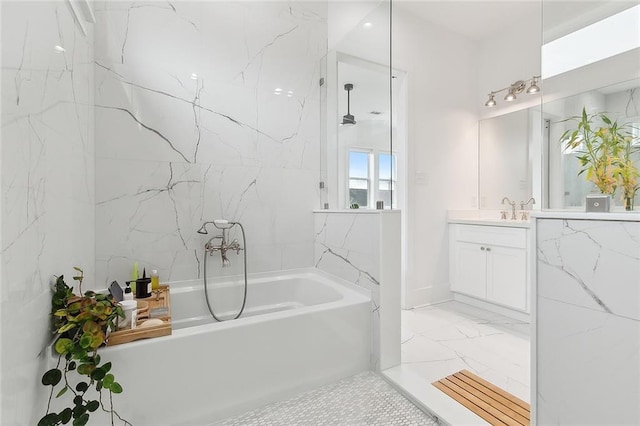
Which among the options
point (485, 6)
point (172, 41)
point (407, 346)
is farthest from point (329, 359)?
point (485, 6)

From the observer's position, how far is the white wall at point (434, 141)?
9.51 feet

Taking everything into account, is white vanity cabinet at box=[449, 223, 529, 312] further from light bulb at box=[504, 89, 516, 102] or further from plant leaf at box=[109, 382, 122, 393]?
plant leaf at box=[109, 382, 122, 393]

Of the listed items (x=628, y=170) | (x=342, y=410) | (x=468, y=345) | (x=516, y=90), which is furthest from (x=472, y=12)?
(x=342, y=410)

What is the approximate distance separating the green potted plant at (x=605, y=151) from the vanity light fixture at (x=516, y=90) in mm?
2231

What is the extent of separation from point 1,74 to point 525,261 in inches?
124

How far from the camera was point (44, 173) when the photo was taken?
999 mm

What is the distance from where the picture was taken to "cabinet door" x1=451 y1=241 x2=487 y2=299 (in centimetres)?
280

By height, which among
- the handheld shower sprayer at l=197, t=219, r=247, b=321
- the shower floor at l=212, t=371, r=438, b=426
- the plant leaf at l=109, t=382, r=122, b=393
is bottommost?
the shower floor at l=212, t=371, r=438, b=426

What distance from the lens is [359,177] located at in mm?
2328

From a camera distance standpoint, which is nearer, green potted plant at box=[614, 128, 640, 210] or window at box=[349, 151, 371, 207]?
green potted plant at box=[614, 128, 640, 210]

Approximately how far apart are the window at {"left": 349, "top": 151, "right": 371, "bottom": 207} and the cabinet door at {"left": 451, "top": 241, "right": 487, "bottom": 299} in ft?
4.63

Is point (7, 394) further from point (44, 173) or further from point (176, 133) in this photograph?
point (176, 133)

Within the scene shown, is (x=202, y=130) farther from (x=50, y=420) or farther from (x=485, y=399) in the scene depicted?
(x=485, y=399)

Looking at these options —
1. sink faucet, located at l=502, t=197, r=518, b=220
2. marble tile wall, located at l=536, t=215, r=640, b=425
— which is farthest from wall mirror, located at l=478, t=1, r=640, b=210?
sink faucet, located at l=502, t=197, r=518, b=220
